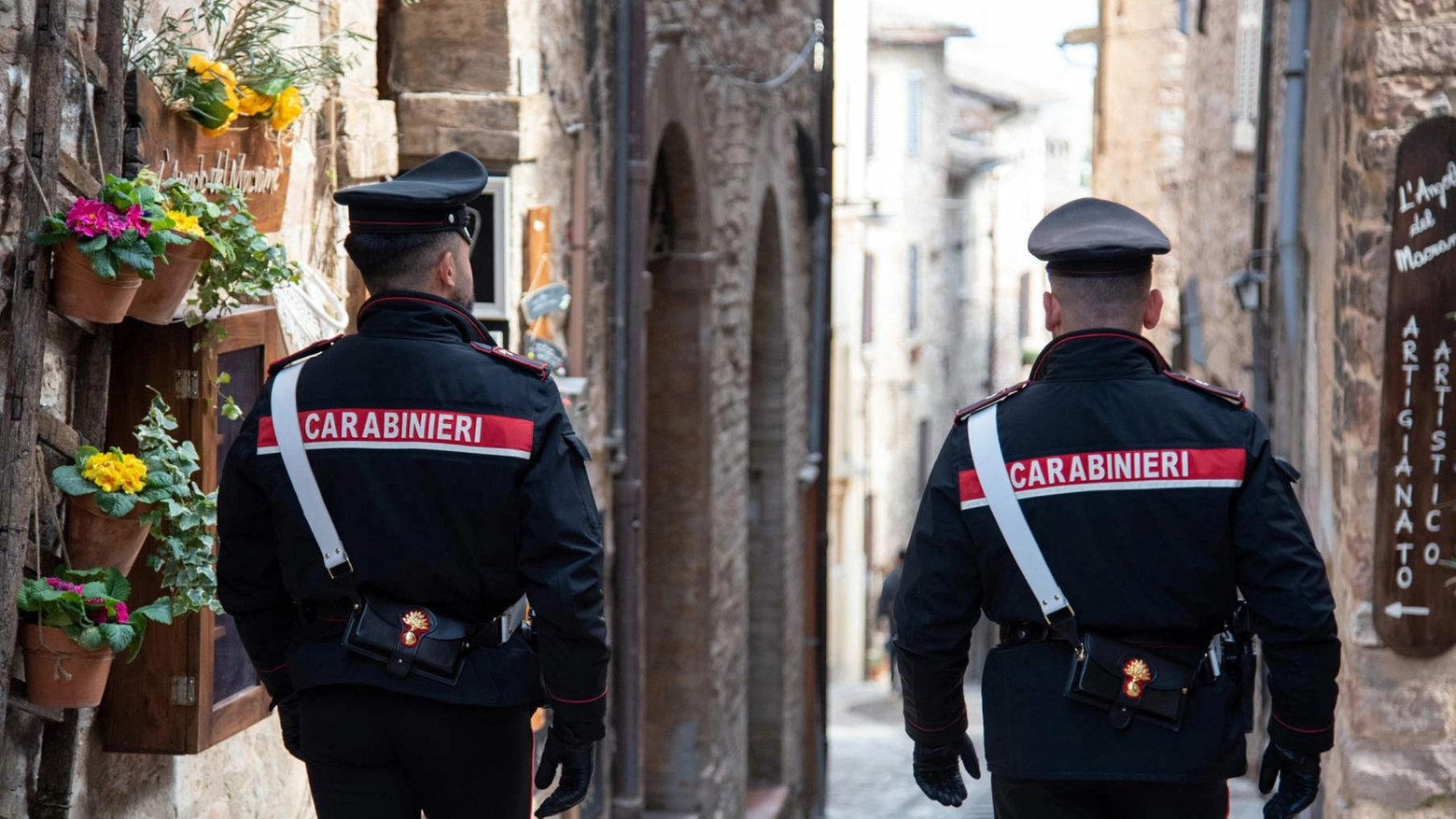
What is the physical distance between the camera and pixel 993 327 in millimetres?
35844

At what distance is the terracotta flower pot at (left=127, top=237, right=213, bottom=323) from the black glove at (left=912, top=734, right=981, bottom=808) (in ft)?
5.45

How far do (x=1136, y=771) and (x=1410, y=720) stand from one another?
2.27m

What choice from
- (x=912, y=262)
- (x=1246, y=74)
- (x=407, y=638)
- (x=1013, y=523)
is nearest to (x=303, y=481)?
(x=407, y=638)

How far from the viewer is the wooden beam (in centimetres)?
285

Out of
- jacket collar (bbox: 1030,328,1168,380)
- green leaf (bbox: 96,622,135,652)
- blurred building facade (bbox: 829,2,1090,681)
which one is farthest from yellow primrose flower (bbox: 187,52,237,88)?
blurred building facade (bbox: 829,2,1090,681)

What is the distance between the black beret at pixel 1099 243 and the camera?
3156mm

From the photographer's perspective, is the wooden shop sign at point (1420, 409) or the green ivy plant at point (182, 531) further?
the wooden shop sign at point (1420, 409)

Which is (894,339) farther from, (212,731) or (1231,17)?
(212,731)

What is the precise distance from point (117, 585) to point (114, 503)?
0.15 meters

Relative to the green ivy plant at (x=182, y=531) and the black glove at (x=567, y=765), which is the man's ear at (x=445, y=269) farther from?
the black glove at (x=567, y=765)

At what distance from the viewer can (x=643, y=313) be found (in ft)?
23.7

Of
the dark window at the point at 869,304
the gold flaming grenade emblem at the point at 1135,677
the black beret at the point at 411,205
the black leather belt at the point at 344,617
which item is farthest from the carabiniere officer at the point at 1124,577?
the dark window at the point at 869,304

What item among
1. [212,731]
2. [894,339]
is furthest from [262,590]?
[894,339]

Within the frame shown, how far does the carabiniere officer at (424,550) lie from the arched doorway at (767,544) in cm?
750
